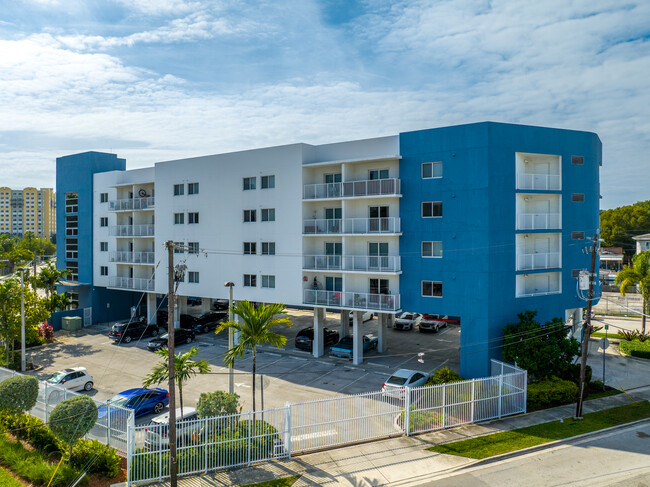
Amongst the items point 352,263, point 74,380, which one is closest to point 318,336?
point 352,263

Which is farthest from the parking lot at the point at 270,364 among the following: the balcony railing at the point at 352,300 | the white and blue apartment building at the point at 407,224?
the balcony railing at the point at 352,300

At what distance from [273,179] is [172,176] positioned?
35.1 feet

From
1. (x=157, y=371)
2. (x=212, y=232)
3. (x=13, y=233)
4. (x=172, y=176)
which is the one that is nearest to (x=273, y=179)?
(x=212, y=232)

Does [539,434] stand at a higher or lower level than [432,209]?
lower

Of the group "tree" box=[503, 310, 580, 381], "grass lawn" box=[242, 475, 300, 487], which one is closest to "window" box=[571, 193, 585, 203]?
"tree" box=[503, 310, 580, 381]

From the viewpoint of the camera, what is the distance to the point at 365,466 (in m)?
Result: 16.6

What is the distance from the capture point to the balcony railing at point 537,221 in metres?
27.9

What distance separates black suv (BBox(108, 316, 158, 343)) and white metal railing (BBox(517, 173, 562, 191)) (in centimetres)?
3011

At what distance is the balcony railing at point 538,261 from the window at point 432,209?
5.48m

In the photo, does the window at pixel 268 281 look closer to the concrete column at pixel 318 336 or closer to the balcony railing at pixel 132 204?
the concrete column at pixel 318 336

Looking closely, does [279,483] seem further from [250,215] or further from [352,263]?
[250,215]

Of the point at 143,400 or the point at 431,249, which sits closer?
the point at 143,400

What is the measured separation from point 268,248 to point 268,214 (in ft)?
8.29

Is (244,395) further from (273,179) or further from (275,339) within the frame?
(273,179)
